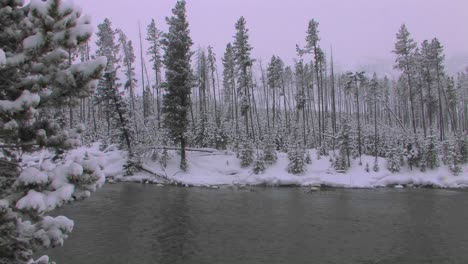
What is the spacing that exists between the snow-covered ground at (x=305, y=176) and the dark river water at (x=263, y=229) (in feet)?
22.1

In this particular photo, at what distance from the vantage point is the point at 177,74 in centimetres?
3650

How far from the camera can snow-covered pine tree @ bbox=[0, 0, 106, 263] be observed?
3758 mm

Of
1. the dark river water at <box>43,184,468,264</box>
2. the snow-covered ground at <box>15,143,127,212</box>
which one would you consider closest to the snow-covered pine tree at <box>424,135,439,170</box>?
the dark river water at <box>43,184,468,264</box>

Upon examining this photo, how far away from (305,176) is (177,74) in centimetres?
1678

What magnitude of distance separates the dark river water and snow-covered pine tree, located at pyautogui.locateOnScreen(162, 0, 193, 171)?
36.2 feet

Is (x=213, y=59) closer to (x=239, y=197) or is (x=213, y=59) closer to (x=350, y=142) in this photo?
(x=350, y=142)

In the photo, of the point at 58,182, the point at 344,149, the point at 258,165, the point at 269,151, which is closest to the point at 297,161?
the point at 269,151

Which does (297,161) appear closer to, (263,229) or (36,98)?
(263,229)

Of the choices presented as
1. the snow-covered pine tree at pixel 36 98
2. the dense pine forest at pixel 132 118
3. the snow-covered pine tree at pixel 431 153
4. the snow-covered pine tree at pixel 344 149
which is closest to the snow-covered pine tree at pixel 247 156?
the dense pine forest at pixel 132 118

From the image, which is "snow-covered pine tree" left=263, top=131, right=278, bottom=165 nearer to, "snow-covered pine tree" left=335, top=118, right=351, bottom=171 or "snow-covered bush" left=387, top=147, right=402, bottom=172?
"snow-covered pine tree" left=335, top=118, right=351, bottom=171

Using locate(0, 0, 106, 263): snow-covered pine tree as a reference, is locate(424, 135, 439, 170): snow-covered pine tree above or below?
below

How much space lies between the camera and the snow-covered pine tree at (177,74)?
36781 millimetres

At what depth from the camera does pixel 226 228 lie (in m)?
17.1

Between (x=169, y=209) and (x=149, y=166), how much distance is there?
16.6m
